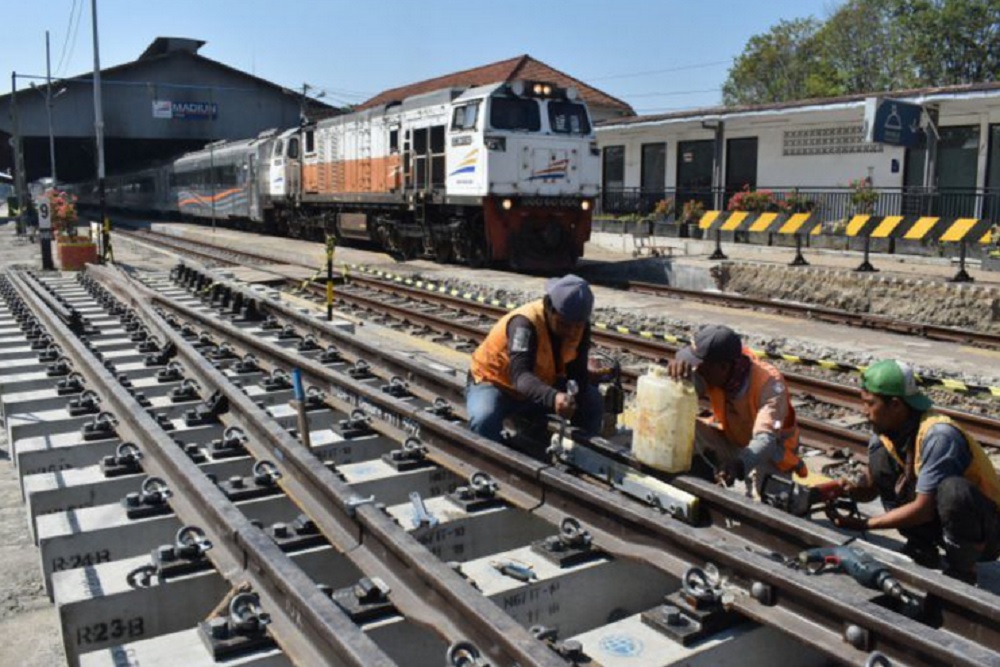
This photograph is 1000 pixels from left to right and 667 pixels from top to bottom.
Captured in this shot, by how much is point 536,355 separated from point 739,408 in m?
1.13

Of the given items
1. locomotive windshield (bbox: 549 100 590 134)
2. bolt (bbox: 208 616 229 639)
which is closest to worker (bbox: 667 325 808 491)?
bolt (bbox: 208 616 229 639)

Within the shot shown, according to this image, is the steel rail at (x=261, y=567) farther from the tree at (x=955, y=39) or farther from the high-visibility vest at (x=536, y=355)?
the tree at (x=955, y=39)

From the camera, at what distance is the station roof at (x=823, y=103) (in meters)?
19.2

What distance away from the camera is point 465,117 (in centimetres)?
1833

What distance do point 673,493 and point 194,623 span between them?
2.10 meters

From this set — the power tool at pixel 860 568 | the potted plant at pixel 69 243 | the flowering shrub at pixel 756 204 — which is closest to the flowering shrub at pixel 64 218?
the potted plant at pixel 69 243

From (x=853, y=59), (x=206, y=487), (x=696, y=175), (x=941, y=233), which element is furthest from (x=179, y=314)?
(x=853, y=59)

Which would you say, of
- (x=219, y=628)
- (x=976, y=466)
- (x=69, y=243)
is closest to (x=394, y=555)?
(x=219, y=628)

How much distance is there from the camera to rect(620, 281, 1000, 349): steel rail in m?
11.7

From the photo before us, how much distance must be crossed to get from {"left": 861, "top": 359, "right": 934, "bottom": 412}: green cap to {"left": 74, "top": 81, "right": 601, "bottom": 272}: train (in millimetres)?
13902

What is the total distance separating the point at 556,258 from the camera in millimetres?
19156

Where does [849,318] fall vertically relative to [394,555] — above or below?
below

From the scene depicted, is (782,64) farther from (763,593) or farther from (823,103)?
(763,593)

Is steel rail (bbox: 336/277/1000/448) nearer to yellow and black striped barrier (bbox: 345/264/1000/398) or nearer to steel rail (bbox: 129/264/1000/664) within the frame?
yellow and black striped barrier (bbox: 345/264/1000/398)
